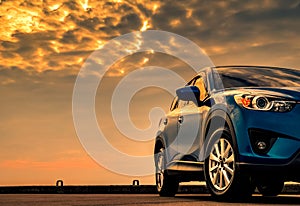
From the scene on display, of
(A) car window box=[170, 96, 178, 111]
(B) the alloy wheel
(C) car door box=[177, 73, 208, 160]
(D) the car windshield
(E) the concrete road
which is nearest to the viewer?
(B) the alloy wheel

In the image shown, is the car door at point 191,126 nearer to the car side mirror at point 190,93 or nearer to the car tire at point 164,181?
the car side mirror at point 190,93

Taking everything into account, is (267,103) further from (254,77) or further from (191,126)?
(191,126)

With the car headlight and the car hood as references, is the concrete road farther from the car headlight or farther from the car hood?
the car hood

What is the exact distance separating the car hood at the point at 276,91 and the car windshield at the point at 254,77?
1.67 ft

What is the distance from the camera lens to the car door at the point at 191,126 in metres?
9.21

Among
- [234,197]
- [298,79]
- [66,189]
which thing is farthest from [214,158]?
[66,189]

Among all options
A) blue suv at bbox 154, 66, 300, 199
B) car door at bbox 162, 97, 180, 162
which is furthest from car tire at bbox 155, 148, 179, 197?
blue suv at bbox 154, 66, 300, 199

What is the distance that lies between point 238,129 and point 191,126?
1741 mm

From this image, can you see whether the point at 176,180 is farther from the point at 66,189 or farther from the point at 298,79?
the point at 66,189

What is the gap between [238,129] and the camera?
7844mm

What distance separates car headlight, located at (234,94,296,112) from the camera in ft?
25.3

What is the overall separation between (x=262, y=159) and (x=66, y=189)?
13.0 m

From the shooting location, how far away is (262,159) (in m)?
7.67

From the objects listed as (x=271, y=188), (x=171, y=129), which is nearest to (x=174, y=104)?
(x=171, y=129)
